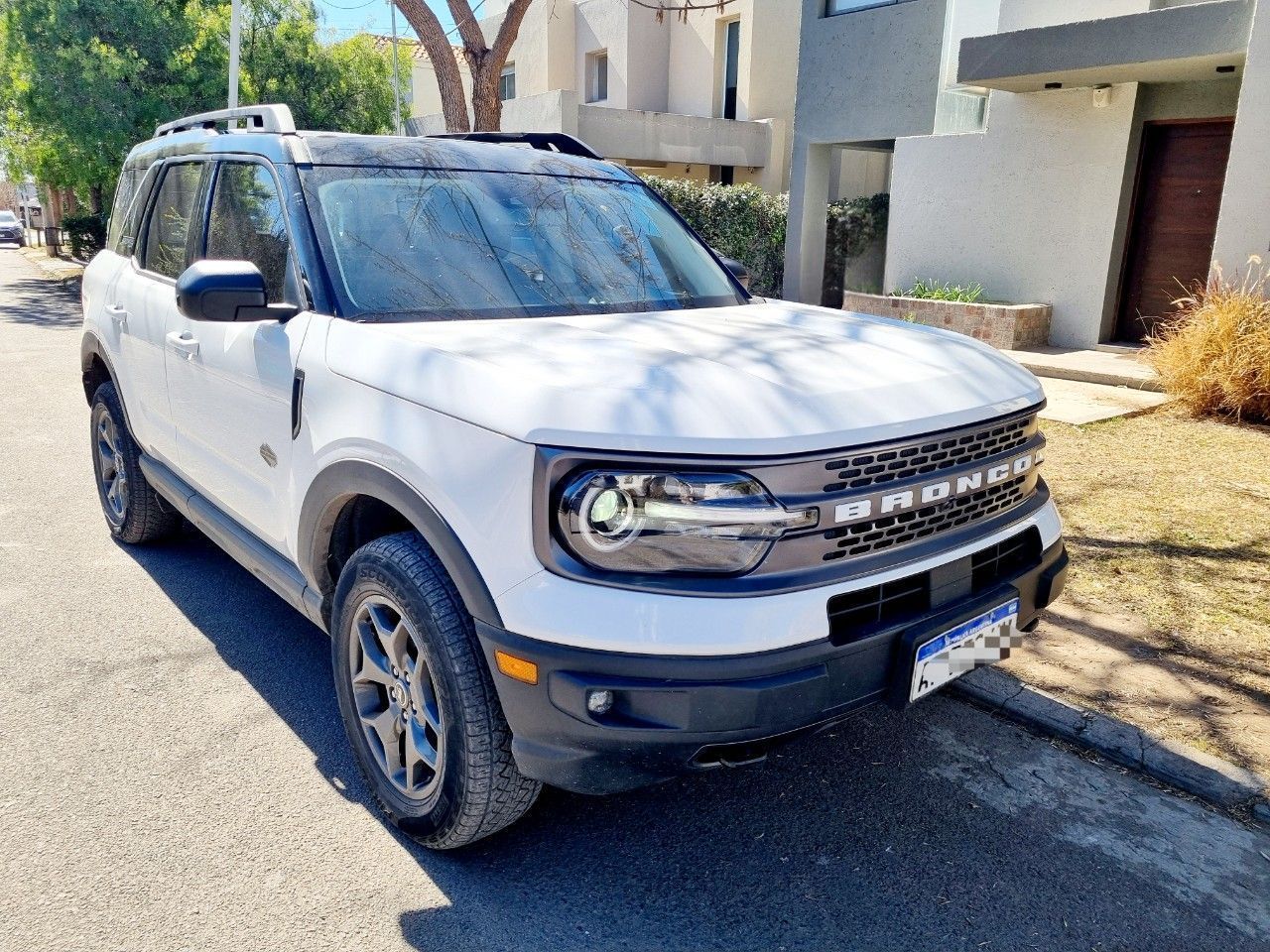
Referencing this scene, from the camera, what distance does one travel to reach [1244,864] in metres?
2.77

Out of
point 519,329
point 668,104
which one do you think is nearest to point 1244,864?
point 519,329

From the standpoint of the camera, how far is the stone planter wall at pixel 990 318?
36.4 feet

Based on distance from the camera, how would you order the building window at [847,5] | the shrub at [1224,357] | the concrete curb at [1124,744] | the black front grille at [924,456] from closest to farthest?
the black front grille at [924,456], the concrete curb at [1124,744], the shrub at [1224,357], the building window at [847,5]

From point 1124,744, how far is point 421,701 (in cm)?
230

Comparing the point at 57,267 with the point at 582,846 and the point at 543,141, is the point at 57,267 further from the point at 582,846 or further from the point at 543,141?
the point at 582,846

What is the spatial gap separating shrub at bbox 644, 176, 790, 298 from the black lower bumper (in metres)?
14.5

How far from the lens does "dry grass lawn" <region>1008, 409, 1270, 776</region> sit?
3541 mm

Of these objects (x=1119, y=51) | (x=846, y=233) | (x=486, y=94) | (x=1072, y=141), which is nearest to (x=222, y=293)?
(x=486, y=94)

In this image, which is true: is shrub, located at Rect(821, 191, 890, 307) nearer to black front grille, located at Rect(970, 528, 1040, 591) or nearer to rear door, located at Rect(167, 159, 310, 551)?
rear door, located at Rect(167, 159, 310, 551)

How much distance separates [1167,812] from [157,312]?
4125 millimetres

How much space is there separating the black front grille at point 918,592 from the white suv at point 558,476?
0.4 inches

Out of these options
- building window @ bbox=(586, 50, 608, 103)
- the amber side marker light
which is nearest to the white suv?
the amber side marker light

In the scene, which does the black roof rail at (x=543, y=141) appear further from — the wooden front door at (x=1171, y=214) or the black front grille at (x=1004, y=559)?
the wooden front door at (x=1171, y=214)

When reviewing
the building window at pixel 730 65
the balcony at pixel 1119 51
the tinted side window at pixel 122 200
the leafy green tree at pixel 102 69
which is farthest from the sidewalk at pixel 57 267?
the balcony at pixel 1119 51
